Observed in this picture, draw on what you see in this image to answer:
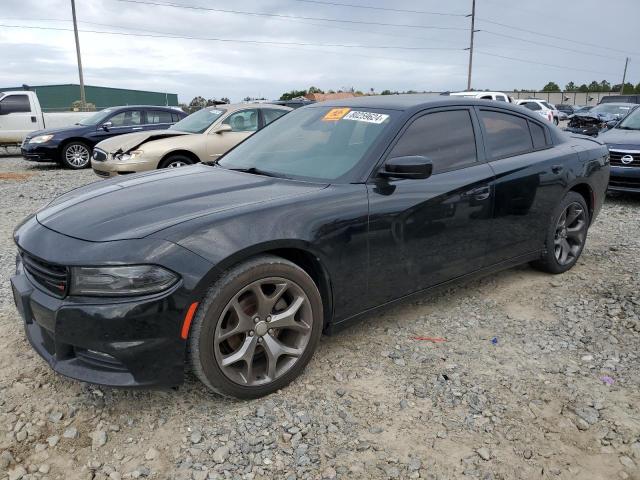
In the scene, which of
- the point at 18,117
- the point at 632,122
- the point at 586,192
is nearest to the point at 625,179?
the point at 632,122

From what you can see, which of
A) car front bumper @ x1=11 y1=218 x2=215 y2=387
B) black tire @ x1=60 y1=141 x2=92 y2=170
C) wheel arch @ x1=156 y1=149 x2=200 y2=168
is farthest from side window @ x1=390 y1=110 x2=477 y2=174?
black tire @ x1=60 y1=141 x2=92 y2=170

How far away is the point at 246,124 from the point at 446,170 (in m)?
6.57

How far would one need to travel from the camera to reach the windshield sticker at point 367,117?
3357 millimetres

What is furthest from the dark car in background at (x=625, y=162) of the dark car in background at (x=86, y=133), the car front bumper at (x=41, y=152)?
the car front bumper at (x=41, y=152)

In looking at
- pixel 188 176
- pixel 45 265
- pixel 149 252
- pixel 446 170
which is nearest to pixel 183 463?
pixel 149 252

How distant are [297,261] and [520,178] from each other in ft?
6.64

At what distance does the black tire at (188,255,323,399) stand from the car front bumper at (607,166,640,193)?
651 centimetres

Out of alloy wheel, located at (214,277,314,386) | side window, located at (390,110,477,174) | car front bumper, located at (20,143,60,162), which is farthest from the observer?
car front bumper, located at (20,143,60,162)

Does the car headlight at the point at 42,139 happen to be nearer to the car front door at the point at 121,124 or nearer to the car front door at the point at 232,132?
the car front door at the point at 121,124

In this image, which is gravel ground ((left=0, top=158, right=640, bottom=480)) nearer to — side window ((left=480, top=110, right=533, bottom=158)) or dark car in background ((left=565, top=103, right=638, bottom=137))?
side window ((left=480, top=110, right=533, bottom=158))

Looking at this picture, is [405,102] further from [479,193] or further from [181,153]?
[181,153]

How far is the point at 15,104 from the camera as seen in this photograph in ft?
46.7

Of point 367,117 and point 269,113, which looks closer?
point 367,117

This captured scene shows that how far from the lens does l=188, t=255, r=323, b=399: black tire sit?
240 centimetres
